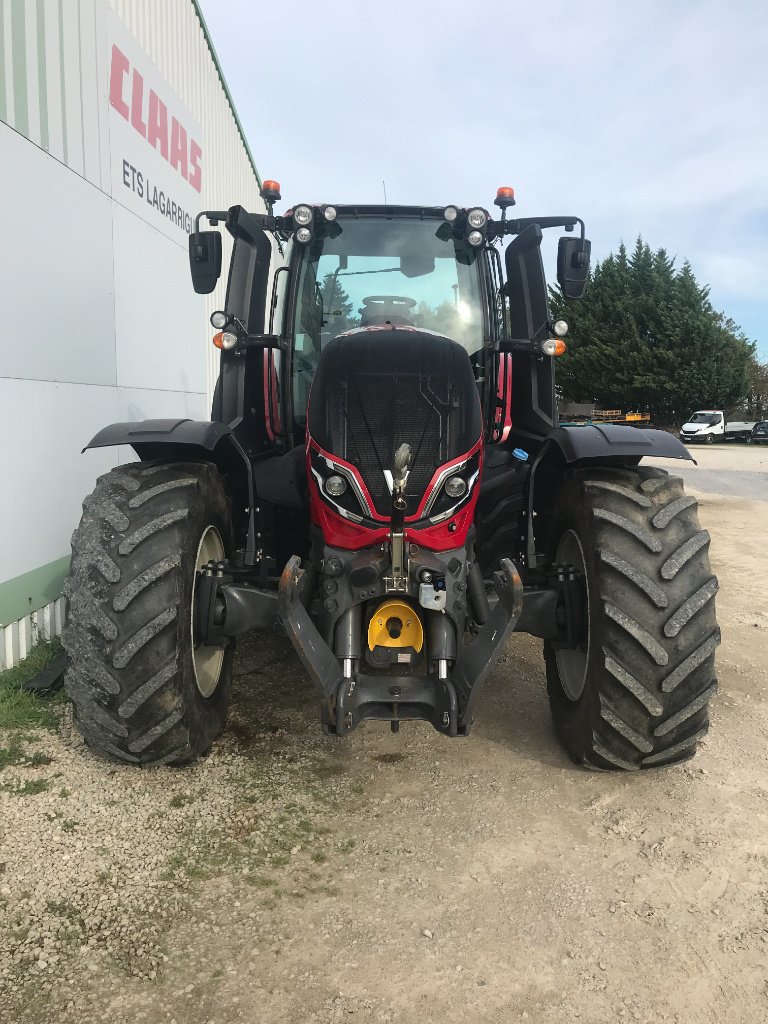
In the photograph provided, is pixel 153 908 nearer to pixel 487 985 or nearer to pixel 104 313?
pixel 487 985

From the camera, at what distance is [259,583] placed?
11.2 feet

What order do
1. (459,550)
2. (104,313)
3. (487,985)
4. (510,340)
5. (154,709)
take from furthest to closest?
(104,313), (510,340), (459,550), (154,709), (487,985)

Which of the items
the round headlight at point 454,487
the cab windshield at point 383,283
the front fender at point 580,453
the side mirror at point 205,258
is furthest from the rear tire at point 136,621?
the front fender at point 580,453

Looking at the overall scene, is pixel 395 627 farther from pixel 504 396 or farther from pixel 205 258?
pixel 205 258

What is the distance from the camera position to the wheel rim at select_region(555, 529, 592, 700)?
123 inches

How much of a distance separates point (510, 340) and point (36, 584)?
292 centimetres

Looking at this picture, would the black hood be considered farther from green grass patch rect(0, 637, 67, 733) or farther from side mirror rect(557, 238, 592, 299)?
green grass patch rect(0, 637, 67, 733)

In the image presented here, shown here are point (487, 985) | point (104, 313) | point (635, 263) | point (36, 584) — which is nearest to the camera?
point (487, 985)

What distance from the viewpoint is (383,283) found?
3910 millimetres

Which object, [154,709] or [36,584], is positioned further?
[36,584]

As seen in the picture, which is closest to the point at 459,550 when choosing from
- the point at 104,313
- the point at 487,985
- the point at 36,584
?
the point at 487,985

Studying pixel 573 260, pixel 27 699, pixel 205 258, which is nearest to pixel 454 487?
pixel 573 260

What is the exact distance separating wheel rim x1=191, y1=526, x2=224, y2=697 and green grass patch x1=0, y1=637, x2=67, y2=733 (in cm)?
79

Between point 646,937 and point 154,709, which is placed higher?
point 154,709
